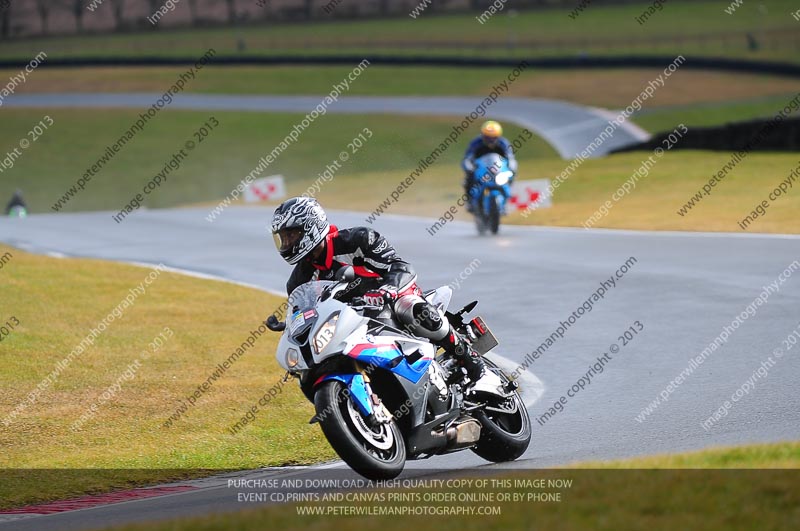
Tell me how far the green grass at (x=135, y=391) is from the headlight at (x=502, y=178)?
5903 mm

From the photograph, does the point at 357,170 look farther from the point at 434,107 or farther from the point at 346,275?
the point at 346,275

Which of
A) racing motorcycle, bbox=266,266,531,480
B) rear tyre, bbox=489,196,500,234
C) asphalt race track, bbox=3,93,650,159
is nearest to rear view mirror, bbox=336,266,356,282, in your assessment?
racing motorcycle, bbox=266,266,531,480

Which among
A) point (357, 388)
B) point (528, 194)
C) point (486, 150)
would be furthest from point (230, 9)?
point (357, 388)

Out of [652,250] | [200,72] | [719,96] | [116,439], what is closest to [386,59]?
[200,72]

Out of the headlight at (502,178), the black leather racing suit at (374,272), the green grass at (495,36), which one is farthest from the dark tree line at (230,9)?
the black leather racing suit at (374,272)

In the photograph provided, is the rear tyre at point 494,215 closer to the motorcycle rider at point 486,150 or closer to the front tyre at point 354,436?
the motorcycle rider at point 486,150

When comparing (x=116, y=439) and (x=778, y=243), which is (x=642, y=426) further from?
(x=778, y=243)

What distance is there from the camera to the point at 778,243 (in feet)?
56.3

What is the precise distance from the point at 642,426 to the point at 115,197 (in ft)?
119

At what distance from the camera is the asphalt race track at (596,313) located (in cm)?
795

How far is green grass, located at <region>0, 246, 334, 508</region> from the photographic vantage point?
29.3 ft

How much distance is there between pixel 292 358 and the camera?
6789 millimetres

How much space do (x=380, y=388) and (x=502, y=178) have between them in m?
14.3

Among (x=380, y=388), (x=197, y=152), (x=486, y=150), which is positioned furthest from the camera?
(x=197, y=152)
